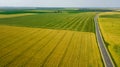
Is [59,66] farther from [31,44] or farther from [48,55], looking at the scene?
[31,44]

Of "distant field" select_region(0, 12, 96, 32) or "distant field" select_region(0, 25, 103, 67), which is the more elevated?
"distant field" select_region(0, 25, 103, 67)

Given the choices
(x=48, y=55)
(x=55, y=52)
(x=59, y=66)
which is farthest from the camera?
(x=55, y=52)

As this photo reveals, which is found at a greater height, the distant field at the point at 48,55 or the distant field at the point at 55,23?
the distant field at the point at 48,55

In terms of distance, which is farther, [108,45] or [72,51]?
[108,45]

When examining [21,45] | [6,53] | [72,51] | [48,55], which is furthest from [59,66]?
[21,45]

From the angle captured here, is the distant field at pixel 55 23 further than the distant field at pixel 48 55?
Yes

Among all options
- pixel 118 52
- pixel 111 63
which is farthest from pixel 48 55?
pixel 118 52

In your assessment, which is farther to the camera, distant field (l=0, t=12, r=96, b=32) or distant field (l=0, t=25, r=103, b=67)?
distant field (l=0, t=12, r=96, b=32)

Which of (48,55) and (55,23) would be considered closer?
(48,55)

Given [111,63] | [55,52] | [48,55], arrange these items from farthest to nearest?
[55,52] < [48,55] < [111,63]

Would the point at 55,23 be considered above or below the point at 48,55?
below
